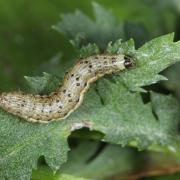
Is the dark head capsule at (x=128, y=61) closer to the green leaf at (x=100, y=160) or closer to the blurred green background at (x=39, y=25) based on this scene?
the green leaf at (x=100, y=160)

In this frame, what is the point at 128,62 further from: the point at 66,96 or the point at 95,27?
the point at 95,27

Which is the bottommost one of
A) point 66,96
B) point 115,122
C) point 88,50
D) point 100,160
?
point 100,160

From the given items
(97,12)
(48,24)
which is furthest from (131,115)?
(48,24)

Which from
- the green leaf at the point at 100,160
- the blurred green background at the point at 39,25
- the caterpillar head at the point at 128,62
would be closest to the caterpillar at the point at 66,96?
the caterpillar head at the point at 128,62

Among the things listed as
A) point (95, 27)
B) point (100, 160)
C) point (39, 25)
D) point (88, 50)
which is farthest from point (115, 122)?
point (39, 25)

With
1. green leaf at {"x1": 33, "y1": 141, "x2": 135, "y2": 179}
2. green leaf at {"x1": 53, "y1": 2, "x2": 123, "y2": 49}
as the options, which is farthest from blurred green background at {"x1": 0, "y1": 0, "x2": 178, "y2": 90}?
green leaf at {"x1": 33, "y1": 141, "x2": 135, "y2": 179}
